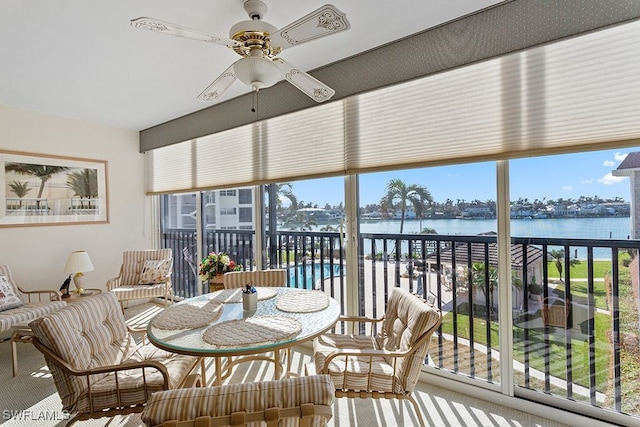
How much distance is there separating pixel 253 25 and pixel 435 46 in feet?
4.19

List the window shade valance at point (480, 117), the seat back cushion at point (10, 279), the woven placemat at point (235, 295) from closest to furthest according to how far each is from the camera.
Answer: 1. the window shade valance at point (480, 117)
2. the woven placemat at point (235, 295)
3. the seat back cushion at point (10, 279)

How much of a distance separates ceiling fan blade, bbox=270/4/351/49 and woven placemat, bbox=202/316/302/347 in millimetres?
1474

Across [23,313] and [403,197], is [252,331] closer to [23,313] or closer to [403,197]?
[403,197]

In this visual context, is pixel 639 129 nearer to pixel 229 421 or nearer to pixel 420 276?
pixel 420 276

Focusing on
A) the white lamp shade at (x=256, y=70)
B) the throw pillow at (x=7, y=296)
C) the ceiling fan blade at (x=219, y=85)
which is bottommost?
the throw pillow at (x=7, y=296)

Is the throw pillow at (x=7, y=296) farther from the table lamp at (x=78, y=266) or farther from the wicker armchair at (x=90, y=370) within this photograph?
the wicker armchair at (x=90, y=370)

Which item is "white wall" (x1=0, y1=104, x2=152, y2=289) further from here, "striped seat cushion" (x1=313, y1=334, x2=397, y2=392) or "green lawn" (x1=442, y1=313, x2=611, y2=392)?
"green lawn" (x1=442, y1=313, x2=611, y2=392)

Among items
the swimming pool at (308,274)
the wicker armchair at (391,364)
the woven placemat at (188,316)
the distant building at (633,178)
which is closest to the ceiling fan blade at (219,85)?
the woven placemat at (188,316)

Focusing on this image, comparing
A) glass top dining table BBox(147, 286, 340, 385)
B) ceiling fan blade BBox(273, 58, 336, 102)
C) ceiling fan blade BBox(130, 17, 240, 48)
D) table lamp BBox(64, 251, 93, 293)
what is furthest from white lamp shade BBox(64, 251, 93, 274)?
ceiling fan blade BBox(273, 58, 336, 102)

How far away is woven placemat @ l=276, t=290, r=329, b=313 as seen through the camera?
6.49 ft

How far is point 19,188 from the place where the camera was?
352cm

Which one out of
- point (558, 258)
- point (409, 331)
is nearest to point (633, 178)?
point (558, 258)

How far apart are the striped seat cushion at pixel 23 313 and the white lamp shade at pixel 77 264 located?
0.40 m

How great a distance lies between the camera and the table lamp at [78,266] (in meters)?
3.47
